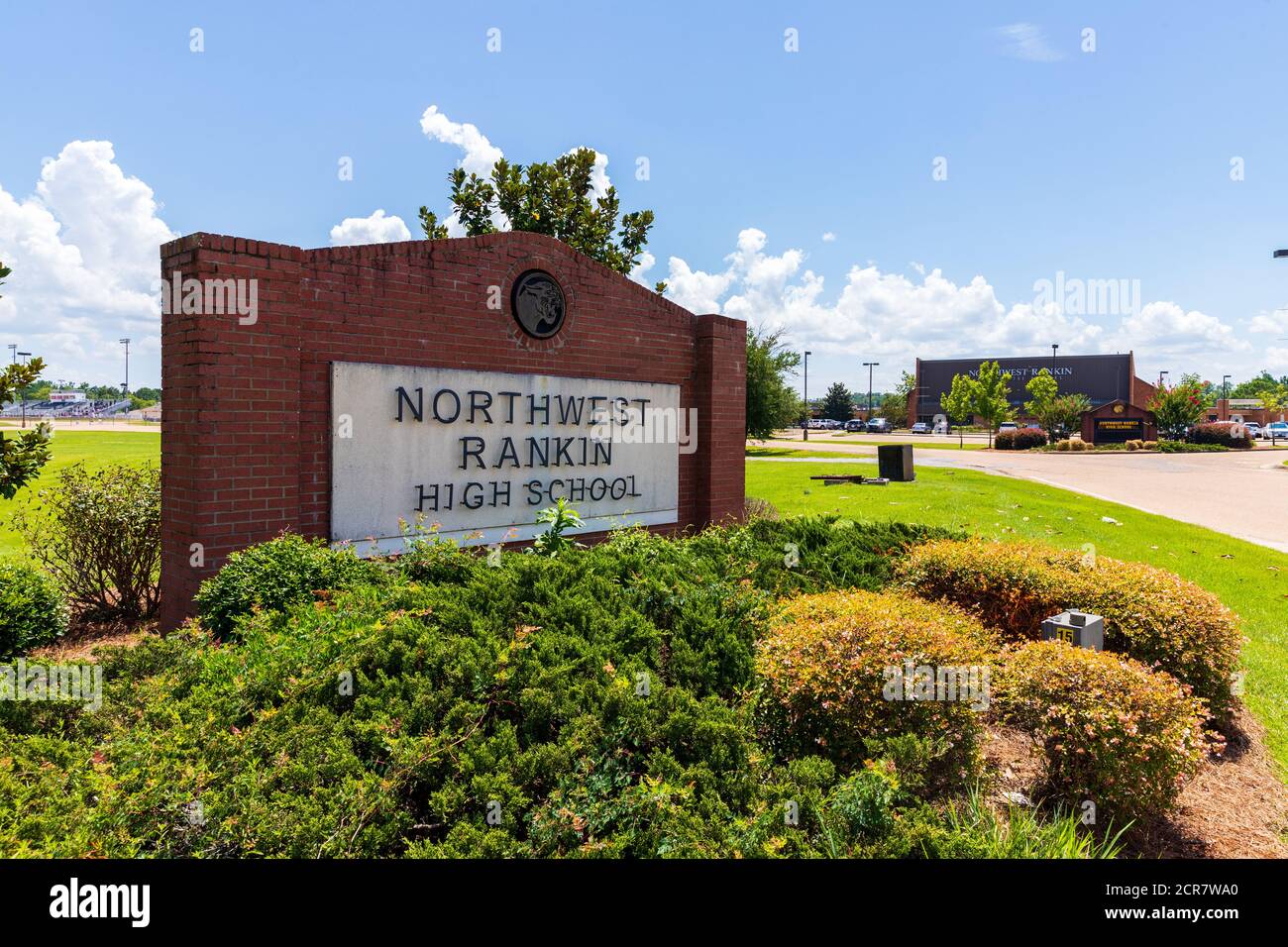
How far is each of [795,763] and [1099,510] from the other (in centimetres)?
1452

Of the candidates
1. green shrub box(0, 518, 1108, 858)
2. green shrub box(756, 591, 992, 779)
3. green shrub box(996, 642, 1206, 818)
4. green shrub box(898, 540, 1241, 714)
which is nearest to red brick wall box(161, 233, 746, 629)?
green shrub box(0, 518, 1108, 858)

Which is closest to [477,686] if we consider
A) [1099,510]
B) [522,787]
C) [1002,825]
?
[522,787]

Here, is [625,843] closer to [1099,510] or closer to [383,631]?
[383,631]

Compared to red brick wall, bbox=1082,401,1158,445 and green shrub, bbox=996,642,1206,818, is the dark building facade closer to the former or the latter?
red brick wall, bbox=1082,401,1158,445

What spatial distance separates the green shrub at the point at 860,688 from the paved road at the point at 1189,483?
11418mm

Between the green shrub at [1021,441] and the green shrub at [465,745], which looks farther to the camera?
the green shrub at [1021,441]

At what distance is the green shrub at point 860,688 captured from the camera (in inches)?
140

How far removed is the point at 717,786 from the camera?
10.3 feet

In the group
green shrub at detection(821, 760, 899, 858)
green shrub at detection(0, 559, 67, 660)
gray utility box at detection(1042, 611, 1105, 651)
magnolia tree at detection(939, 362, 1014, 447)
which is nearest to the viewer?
green shrub at detection(821, 760, 899, 858)

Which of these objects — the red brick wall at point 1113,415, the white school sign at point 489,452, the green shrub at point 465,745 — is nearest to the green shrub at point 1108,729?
the green shrub at point 465,745

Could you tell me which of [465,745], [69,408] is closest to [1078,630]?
[465,745]

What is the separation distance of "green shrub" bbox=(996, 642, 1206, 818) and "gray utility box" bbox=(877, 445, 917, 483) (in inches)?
638

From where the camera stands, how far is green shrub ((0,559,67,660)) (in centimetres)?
539

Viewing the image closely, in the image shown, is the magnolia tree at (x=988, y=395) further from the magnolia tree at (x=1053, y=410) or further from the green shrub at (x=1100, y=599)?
the green shrub at (x=1100, y=599)
